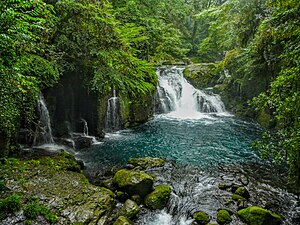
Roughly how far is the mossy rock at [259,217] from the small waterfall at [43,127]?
843 centimetres

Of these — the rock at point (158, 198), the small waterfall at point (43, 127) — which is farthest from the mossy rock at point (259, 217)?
the small waterfall at point (43, 127)

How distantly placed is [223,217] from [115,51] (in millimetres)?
6609

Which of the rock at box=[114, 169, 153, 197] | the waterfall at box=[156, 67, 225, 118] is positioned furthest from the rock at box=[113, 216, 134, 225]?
the waterfall at box=[156, 67, 225, 118]

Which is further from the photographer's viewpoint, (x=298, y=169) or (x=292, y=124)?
(x=298, y=169)

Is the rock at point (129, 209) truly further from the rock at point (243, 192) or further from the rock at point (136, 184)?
the rock at point (243, 192)

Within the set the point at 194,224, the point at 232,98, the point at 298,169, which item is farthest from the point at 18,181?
the point at 232,98

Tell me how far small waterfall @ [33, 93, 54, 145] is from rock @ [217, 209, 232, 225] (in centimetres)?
787

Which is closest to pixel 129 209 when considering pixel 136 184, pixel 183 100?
pixel 136 184

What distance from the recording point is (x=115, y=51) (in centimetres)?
825

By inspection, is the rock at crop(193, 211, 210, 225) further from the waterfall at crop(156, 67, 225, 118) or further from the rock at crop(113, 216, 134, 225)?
the waterfall at crop(156, 67, 225, 118)

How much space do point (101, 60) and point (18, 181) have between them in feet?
17.6

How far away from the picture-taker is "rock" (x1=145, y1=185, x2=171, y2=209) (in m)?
5.66

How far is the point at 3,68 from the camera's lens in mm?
3217

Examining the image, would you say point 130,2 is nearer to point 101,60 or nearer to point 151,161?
point 101,60
